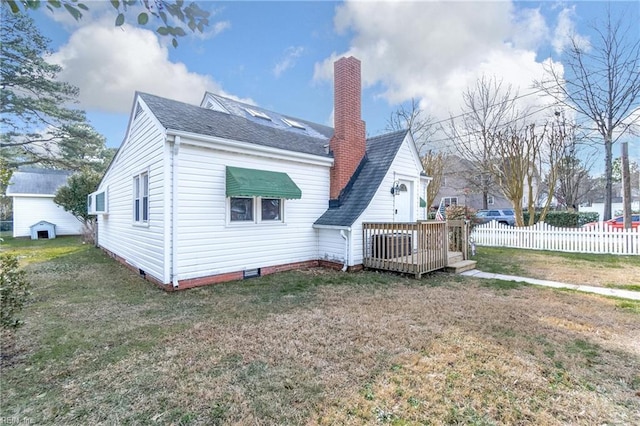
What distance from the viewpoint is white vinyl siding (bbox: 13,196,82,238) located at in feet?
67.4

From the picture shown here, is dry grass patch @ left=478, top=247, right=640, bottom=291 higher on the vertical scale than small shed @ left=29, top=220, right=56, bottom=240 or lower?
lower

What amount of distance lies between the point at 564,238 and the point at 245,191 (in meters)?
12.7

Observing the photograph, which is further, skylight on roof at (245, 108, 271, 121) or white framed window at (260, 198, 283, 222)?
skylight on roof at (245, 108, 271, 121)

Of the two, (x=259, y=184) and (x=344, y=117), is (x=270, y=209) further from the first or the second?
(x=344, y=117)

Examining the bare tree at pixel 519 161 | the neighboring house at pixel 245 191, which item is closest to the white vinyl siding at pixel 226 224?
the neighboring house at pixel 245 191

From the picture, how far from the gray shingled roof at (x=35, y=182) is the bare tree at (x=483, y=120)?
27.3 m

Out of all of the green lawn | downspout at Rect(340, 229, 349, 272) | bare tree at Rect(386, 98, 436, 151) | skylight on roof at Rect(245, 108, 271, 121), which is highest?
bare tree at Rect(386, 98, 436, 151)

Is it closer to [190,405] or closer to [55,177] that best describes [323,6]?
[190,405]

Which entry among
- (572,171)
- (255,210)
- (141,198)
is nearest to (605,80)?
(572,171)

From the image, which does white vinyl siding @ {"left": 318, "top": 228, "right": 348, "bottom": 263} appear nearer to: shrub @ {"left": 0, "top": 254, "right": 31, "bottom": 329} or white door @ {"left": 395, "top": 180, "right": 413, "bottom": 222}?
white door @ {"left": 395, "top": 180, "right": 413, "bottom": 222}

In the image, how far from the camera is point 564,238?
12.0 m

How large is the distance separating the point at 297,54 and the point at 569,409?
11.9 metres

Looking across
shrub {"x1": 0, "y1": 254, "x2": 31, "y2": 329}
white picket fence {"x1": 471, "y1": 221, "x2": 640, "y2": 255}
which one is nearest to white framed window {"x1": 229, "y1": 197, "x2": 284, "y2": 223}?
shrub {"x1": 0, "y1": 254, "x2": 31, "y2": 329}

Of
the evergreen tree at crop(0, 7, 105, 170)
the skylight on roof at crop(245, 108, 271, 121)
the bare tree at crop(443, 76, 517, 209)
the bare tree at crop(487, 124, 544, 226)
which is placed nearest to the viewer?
the skylight on roof at crop(245, 108, 271, 121)
